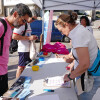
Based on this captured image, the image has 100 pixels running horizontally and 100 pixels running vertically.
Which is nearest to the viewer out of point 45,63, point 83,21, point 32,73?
point 32,73

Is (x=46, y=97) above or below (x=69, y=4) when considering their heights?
below

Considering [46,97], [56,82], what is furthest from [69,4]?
[46,97]

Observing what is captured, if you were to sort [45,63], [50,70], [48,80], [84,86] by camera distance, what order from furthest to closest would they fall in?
1. [45,63]
2. [50,70]
3. [48,80]
4. [84,86]

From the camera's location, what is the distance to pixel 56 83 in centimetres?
171

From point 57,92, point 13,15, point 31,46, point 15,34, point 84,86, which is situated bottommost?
point 57,92

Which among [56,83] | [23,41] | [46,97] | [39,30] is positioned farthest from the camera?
[39,30]

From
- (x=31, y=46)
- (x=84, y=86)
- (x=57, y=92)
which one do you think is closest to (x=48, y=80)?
(x=57, y=92)

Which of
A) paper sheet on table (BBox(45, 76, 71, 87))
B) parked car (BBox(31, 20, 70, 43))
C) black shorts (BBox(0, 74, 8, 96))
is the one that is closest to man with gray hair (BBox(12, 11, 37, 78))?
black shorts (BBox(0, 74, 8, 96))

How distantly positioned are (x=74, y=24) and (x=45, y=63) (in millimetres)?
1173

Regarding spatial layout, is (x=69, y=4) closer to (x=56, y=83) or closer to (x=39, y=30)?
(x=56, y=83)

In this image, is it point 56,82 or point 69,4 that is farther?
point 69,4

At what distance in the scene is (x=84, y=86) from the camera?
1.43 meters

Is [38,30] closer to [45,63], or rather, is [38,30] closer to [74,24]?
[45,63]

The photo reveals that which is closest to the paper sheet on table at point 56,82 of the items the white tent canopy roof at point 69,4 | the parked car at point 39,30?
the white tent canopy roof at point 69,4
